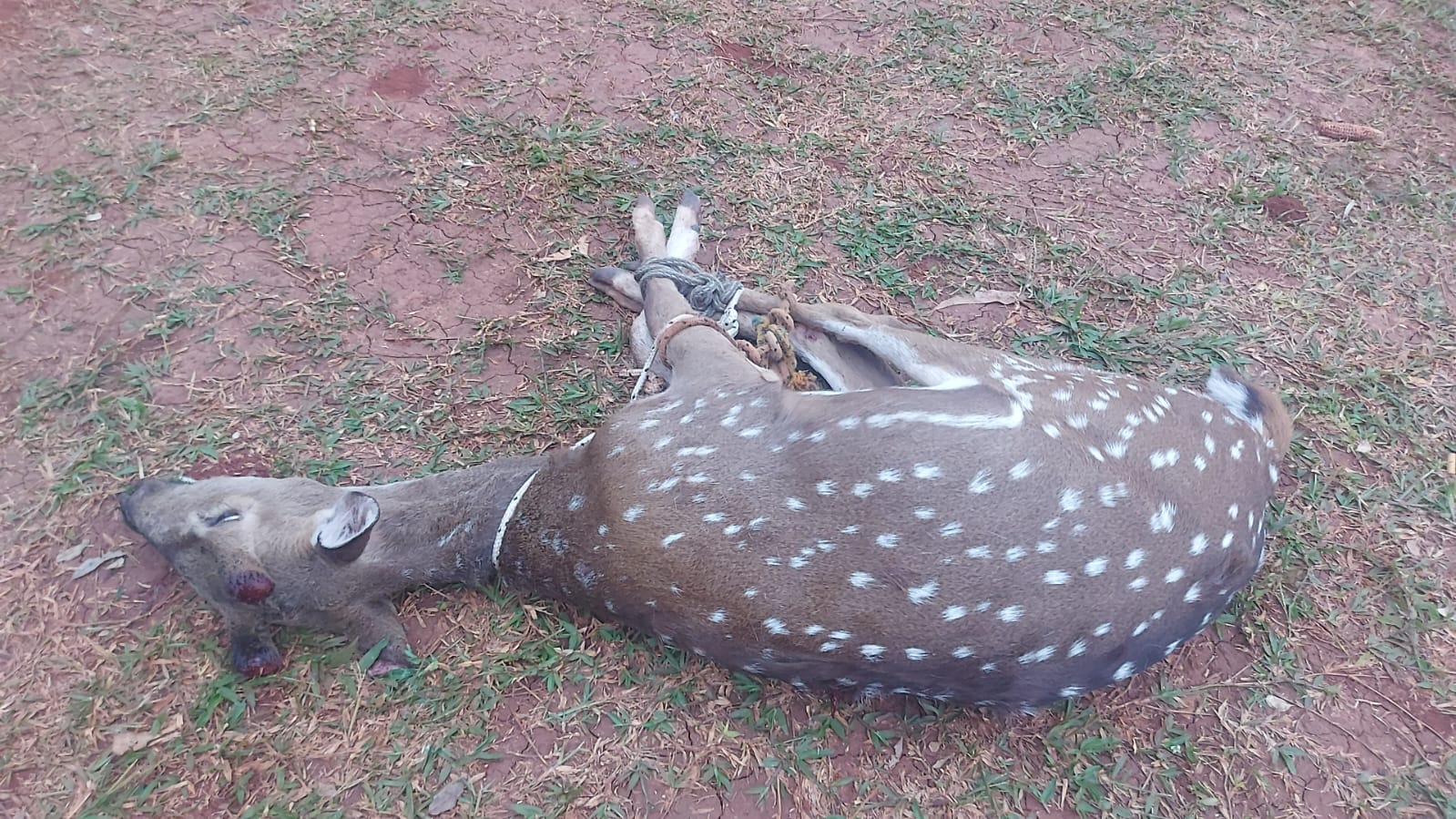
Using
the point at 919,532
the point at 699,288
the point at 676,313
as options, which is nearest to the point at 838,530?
the point at 919,532

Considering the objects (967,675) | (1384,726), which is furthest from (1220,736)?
(967,675)

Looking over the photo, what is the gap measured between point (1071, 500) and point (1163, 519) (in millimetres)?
303

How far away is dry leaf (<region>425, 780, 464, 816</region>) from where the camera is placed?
269 centimetres

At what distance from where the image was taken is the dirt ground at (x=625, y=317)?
2.83 m

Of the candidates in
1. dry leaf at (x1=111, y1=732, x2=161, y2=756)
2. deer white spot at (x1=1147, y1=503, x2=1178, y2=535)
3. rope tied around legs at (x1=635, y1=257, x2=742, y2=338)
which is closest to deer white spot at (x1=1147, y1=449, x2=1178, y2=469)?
deer white spot at (x1=1147, y1=503, x2=1178, y2=535)

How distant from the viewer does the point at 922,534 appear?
252 cm

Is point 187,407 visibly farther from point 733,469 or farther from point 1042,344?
point 1042,344

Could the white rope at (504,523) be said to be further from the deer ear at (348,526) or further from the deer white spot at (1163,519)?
the deer white spot at (1163,519)

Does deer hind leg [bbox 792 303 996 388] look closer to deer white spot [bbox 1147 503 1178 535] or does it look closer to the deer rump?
the deer rump

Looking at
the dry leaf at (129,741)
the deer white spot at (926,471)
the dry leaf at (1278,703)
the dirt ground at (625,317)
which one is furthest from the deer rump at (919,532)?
the dry leaf at (129,741)

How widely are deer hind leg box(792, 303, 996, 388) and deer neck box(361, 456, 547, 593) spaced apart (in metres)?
1.29

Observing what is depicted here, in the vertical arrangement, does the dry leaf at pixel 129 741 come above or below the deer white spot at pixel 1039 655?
below

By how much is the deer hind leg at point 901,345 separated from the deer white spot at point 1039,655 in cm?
95

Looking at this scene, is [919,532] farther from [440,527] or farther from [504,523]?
[440,527]
